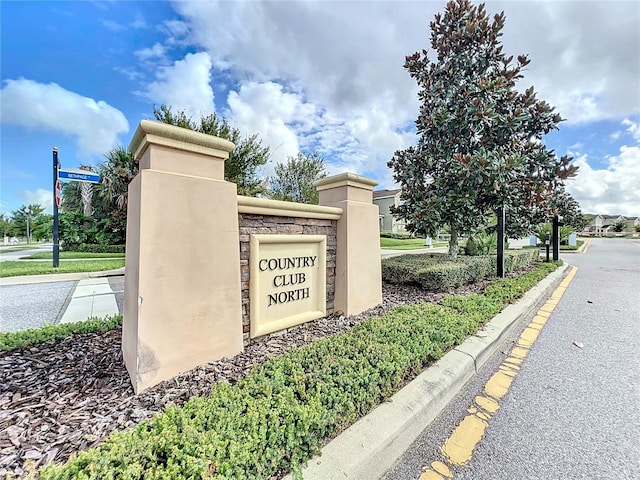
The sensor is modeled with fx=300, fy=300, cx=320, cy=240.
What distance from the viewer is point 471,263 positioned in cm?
654

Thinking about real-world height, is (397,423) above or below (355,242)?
below

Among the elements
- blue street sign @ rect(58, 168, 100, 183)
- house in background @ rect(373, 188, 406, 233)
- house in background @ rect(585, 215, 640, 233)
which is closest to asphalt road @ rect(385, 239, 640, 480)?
blue street sign @ rect(58, 168, 100, 183)

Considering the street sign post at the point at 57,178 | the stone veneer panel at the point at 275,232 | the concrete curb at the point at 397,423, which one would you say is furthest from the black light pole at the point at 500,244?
the street sign post at the point at 57,178

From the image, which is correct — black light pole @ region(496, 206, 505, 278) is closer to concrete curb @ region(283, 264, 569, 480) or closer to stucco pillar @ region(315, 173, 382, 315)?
stucco pillar @ region(315, 173, 382, 315)

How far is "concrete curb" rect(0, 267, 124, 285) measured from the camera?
784cm

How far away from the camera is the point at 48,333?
10.5 ft

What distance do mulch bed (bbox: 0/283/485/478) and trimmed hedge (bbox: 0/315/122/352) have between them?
0.10 m

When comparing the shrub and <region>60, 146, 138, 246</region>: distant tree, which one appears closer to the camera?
the shrub

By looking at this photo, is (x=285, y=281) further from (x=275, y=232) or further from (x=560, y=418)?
(x=560, y=418)

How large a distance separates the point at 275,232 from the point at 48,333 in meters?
2.64

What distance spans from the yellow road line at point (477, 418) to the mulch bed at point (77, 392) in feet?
5.10

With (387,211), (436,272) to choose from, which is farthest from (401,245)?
(387,211)

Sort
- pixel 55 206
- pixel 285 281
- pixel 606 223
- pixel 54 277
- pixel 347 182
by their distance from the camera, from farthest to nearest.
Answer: pixel 606 223
pixel 55 206
pixel 54 277
pixel 347 182
pixel 285 281

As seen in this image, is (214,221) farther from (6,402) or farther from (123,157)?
(123,157)
